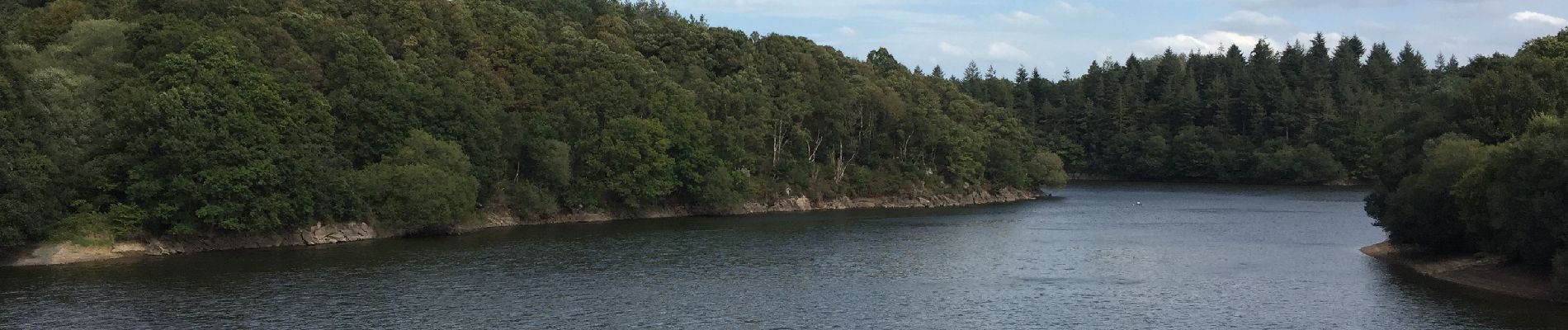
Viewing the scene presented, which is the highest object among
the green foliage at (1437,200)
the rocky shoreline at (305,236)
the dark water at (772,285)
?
the green foliage at (1437,200)

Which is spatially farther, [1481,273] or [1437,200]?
[1437,200]

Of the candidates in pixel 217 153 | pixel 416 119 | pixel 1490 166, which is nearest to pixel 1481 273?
pixel 1490 166

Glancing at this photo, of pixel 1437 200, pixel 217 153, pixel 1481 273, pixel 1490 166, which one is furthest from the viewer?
pixel 217 153

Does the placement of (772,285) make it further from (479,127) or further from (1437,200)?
(479,127)

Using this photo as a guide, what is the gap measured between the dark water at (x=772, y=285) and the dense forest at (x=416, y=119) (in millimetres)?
3941

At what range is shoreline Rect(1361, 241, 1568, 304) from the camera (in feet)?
172

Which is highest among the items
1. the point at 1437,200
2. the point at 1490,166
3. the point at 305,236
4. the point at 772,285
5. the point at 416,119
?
the point at 416,119

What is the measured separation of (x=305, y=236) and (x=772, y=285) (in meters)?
31.8

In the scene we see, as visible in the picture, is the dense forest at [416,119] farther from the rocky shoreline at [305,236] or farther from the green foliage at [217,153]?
the rocky shoreline at [305,236]

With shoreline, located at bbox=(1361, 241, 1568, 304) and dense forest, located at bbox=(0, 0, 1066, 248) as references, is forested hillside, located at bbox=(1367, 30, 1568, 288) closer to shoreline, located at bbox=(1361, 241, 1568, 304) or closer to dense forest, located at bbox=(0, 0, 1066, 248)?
shoreline, located at bbox=(1361, 241, 1568, 304)

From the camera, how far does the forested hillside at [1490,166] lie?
50.4m

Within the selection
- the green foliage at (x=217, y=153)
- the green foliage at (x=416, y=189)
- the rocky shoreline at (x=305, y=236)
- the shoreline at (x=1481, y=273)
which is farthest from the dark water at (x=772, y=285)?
the green foliage at (x=217, y=153)

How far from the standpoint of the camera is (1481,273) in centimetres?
5788

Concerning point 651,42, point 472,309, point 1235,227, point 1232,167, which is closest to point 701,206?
point 651,42
